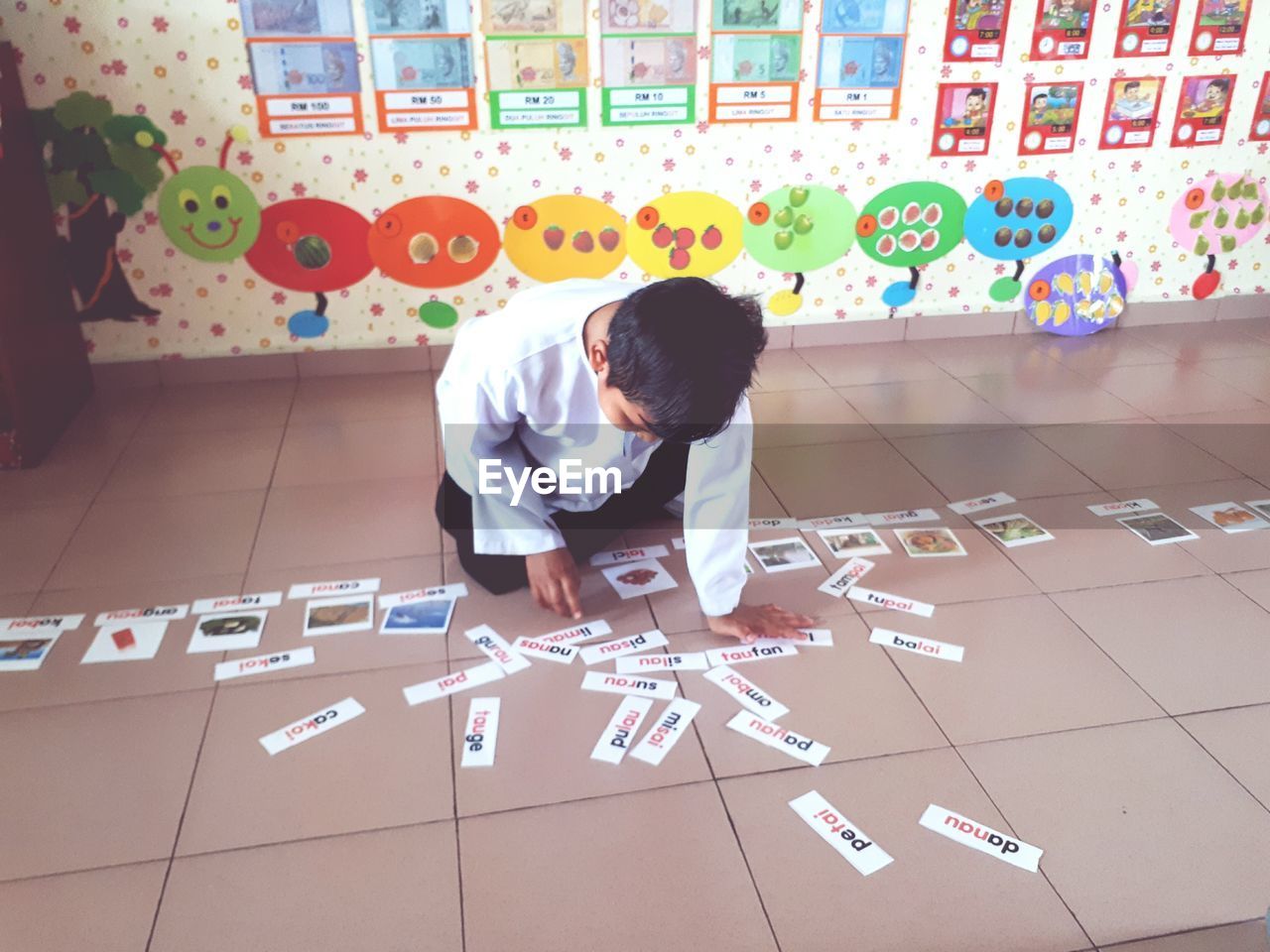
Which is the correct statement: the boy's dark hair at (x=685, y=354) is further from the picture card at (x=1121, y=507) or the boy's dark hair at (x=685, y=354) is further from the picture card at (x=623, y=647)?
the picture card at (x=1121, y=507)

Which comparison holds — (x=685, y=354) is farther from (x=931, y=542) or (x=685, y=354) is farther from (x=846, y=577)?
(x=931, y=542)

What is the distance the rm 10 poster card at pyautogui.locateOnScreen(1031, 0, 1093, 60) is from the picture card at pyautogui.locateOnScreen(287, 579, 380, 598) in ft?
10.2

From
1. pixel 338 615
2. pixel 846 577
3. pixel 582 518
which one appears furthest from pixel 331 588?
pixel 846 577

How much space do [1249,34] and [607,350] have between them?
361cm

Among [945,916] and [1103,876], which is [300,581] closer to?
[945,916]

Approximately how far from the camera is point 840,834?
1.51 metres

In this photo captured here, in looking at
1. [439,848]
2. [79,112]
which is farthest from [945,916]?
[79,112]

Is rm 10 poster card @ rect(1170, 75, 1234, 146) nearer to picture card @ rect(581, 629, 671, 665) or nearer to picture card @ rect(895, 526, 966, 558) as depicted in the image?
picture card @ rect(895, 526, 966, 558)

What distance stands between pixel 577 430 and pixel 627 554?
52 centimetres

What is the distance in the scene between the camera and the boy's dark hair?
Answer: 1364 millimetres

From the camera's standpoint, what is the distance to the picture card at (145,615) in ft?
6.76

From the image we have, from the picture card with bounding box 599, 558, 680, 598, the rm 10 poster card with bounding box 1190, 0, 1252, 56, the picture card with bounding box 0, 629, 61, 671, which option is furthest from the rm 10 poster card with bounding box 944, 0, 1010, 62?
the picture card with bounding box 0, 629, 61, 671

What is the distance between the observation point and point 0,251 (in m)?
2.72

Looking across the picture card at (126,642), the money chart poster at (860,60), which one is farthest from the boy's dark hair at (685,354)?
the money chart poster at (860,60)
